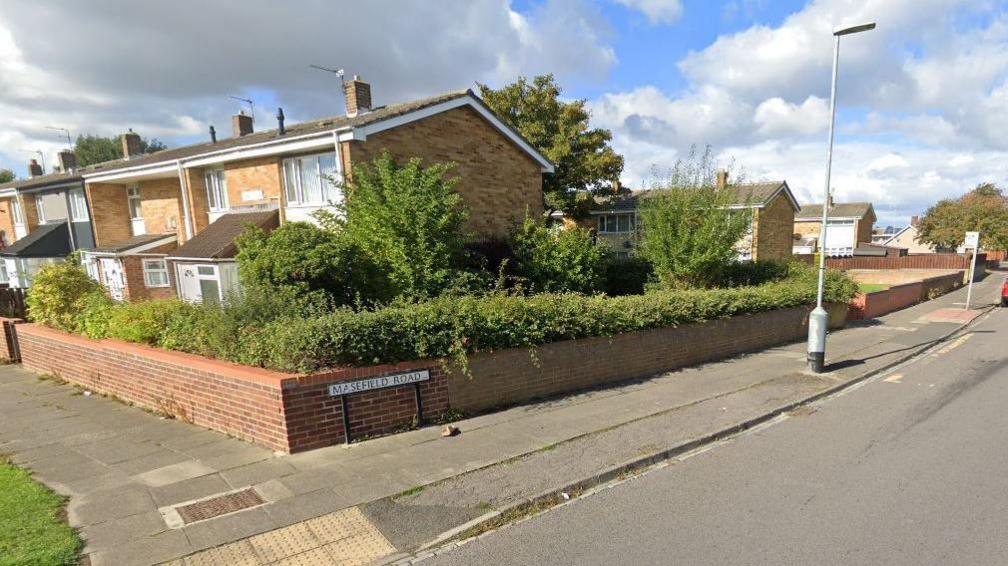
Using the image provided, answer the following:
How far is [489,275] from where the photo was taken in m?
11.1

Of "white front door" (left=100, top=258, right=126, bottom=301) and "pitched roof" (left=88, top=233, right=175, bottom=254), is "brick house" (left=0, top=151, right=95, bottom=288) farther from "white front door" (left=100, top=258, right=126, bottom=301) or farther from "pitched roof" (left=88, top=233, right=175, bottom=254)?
"white front door" (left=100, top=258, right=126, bottom=301)

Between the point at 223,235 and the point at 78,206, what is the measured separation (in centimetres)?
1231

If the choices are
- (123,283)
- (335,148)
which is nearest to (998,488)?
(335,148)

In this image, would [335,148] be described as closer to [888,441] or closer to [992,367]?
[888,441]

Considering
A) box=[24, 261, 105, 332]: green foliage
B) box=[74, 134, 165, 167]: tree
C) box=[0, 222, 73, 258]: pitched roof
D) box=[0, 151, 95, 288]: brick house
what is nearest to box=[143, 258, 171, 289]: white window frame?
box=[0, 151, 95, 288]: brick house

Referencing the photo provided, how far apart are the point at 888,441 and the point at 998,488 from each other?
1.29m

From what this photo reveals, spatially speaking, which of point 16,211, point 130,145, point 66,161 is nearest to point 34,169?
point 66,161

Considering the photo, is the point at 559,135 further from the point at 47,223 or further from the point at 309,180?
the point at 47,223

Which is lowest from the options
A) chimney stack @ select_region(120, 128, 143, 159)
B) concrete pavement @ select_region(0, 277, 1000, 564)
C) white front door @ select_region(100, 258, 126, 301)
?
concrete pavement @ select_region(0, 277, 1000, 564)

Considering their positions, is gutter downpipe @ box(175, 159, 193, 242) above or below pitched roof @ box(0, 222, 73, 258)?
above

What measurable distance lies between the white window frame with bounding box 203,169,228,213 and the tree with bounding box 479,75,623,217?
12.5 m

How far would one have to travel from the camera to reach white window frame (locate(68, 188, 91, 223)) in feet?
66.6

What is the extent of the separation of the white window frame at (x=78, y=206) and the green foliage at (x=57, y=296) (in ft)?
39.6

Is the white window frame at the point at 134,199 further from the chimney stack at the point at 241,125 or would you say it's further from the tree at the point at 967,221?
the tree at the point at 967,221
